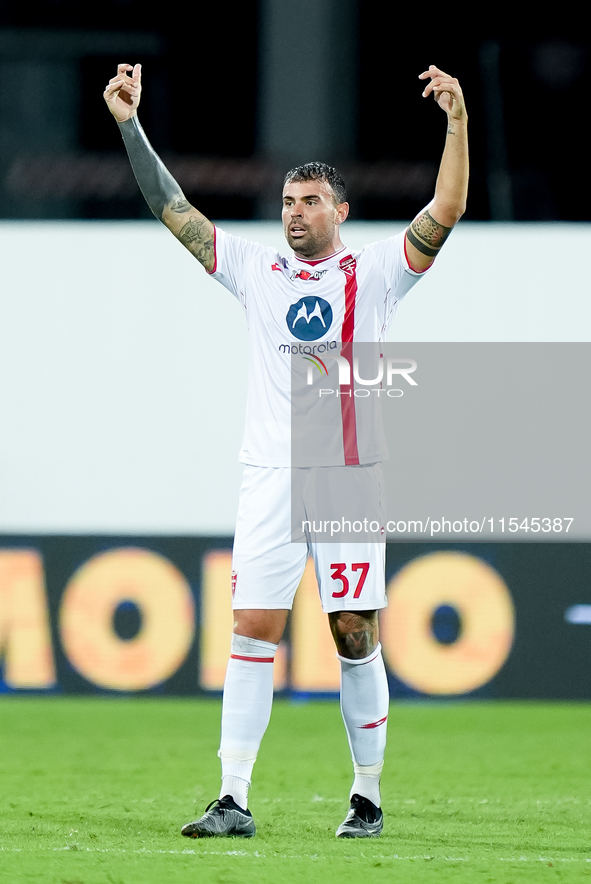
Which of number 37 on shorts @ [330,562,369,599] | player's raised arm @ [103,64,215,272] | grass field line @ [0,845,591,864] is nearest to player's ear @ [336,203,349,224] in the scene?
player's raised arm @ [103,64,215,272]

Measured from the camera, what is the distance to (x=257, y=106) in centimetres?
734

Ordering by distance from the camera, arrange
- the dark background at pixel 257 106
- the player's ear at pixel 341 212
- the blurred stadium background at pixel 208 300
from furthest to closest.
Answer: the dark background at pixel 257 106, the blurred stadium background at pixel 208 300, the player's ear at pixel 341 212

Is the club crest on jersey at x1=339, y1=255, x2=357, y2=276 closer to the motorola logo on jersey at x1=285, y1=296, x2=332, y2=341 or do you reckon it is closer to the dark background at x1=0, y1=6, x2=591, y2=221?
the motorola logo on jersey at x1=285, y1=296, x2=332, y2=341

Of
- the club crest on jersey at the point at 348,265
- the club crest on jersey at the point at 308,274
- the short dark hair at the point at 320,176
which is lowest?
the club crest on jersey at the point at 308,274

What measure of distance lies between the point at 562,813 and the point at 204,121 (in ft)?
16.1

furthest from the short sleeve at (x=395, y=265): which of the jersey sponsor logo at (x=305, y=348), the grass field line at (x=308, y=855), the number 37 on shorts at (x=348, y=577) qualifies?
the grass field line at (x=308, y=855)

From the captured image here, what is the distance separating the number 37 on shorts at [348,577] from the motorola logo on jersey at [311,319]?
25.0 inches

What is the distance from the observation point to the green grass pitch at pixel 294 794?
2926 millimetres

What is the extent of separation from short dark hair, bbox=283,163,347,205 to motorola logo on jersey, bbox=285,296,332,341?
0.32 m

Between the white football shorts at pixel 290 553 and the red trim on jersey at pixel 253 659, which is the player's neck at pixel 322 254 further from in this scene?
the red trim on jersey at pixel 253 659

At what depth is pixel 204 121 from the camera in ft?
24.4

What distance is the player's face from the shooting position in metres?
3.42

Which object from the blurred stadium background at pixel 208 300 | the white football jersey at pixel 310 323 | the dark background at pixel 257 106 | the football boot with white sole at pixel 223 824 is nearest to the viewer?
the football boot with white sole at pixel 223 824

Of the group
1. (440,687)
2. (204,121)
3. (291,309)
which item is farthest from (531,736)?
(204,121)
